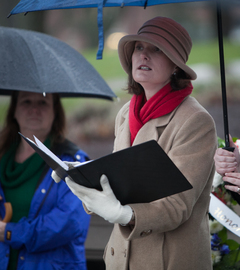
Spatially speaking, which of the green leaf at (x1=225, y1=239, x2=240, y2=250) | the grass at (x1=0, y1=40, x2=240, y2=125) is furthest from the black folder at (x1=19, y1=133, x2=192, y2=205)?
the grass at (x1=0, y1=40, x2=240, y2=125)

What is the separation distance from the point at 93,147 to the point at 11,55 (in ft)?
8.74

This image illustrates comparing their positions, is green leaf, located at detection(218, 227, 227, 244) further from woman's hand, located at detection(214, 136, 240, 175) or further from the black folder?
the black folder

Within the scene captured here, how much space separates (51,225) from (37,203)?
7.1 inches

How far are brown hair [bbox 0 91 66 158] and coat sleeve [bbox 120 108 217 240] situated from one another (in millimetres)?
1351

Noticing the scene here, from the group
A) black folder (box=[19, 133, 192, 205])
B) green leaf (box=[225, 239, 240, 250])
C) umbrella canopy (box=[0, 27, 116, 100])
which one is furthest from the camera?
green leaf (box=[225, 239, 240, 250])

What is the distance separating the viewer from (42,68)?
2.67 m

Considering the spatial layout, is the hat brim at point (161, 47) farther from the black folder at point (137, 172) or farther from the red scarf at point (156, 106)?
the black folder at point (137, 172)

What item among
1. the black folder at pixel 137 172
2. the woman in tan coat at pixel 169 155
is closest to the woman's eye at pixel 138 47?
the woman in tan coat at pixel 169 155

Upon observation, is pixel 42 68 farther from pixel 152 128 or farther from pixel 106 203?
pixel 106 203

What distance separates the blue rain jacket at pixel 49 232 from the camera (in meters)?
2.60

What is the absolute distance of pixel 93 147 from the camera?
17.1ft

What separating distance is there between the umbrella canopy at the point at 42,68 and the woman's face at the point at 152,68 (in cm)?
75

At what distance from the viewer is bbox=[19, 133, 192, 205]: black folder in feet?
4.85

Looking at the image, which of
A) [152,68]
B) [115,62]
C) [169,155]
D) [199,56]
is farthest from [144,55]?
[115,62]
